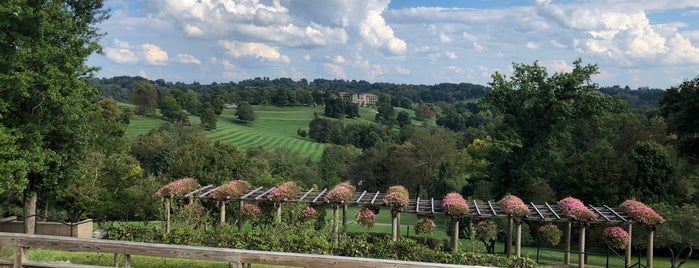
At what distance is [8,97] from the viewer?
44.9ft

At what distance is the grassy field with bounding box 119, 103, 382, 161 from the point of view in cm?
7788

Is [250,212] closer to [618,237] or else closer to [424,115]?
[618,237]

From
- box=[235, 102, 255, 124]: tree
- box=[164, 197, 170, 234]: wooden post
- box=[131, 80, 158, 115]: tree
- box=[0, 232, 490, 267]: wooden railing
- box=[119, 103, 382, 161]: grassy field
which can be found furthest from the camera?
box=[235, 102, 255, 124]: tree

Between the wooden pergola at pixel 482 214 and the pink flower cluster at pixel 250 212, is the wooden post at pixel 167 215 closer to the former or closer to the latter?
the wooden pergola at pixel 482 214

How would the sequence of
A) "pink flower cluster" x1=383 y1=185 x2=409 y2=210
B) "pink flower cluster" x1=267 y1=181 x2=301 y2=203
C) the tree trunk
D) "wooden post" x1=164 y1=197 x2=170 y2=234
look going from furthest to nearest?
the tree trunk → "pink flower cluster" x1=267 y1=181 x2=301 y2=203 → "pink flower cluster" x1=383 y1=185 x2=409 y2=210 → "wooden post" x1=164 y1=197 x2=170 y2=234

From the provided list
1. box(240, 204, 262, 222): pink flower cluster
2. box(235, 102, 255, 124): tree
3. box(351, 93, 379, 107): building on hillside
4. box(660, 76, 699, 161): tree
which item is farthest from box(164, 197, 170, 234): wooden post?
box(351, 93, 379, 107): building on hillside

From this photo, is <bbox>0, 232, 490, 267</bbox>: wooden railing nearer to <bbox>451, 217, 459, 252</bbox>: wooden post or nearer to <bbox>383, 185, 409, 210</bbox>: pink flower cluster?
<bbox>383, 185, 409, 210</bbox>: pink flower cluster

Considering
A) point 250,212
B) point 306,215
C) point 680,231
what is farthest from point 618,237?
point 250,212

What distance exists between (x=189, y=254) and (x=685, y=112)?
85.9 feet

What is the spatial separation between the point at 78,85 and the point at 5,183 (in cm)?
334

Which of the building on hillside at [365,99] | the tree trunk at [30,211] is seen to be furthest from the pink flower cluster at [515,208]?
the building on hillside at [365,99]

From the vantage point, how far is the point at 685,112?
24.0 metres

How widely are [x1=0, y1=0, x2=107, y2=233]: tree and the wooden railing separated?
8.89 metres

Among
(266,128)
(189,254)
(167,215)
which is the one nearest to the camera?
(189,254)
